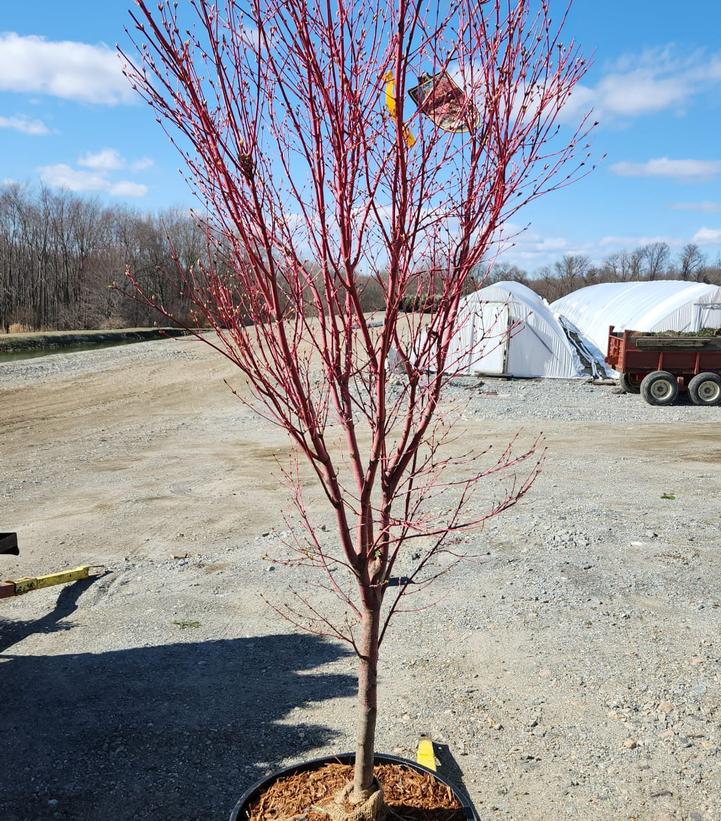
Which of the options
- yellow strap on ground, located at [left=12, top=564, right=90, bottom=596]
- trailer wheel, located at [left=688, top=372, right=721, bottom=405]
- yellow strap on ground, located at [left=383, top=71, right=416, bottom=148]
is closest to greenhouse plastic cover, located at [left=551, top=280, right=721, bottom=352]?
trailer wheel, located at [left=688, top=372, right=721, bottom=405]

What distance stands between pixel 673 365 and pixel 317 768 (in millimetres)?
17843

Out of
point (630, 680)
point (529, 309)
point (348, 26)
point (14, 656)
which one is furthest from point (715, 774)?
point (529, 309)

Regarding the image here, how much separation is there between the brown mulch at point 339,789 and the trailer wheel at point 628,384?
18.0 meters

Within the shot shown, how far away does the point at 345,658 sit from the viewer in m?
5.85

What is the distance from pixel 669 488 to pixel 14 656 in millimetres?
8774

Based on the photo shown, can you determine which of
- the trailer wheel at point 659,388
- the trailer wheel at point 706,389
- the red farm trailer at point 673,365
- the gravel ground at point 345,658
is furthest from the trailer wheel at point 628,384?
the gravel ground at point 345,658

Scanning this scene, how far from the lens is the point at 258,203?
259 cm

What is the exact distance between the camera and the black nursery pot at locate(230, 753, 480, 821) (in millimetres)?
3426

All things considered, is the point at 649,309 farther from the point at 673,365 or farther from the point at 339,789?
the point at 339,789

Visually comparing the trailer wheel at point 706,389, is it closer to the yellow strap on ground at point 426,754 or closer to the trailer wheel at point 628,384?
the trailer wheel at point 628,384

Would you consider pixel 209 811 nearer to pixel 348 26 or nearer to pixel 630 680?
pixel 630 680

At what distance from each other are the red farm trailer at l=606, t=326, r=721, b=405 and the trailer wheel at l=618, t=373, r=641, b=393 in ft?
2.33

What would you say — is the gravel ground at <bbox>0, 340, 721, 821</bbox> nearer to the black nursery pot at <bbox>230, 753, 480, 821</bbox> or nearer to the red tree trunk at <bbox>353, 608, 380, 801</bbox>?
the black nursery pot at <bbox>230, 753, 480, 821</bbox>

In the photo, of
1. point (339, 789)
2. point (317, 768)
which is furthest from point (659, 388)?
point (339, 789)
